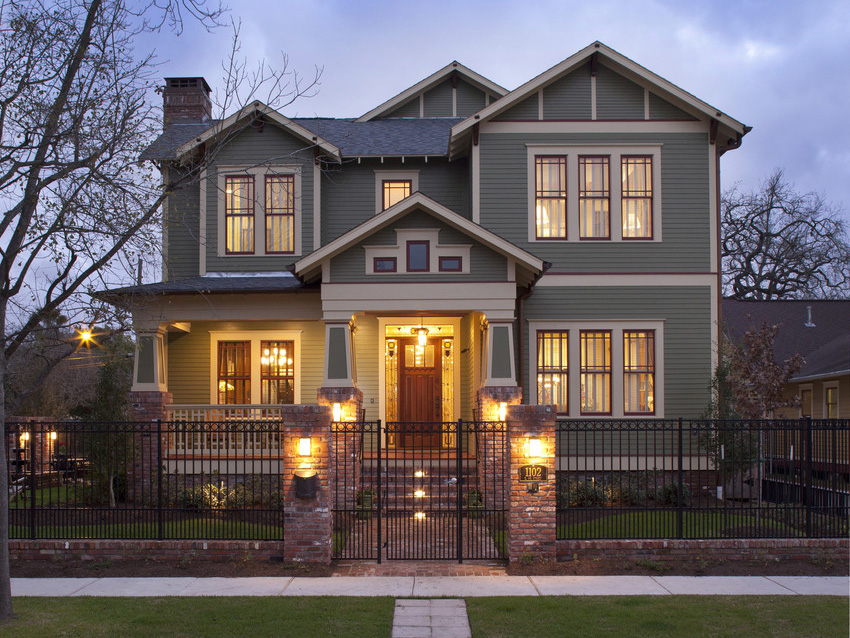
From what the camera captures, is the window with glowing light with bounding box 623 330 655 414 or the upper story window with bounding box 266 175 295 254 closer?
the window with glowing light with bounding box 623 330 655 414

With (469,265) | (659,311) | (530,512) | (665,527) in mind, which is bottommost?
(665,527)

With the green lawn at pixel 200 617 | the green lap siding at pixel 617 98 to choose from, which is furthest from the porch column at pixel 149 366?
the green lap siding at pixel 617 98

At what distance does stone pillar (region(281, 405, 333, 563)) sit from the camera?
1098 cm

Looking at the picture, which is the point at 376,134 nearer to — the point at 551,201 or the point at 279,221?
the point at 279,221

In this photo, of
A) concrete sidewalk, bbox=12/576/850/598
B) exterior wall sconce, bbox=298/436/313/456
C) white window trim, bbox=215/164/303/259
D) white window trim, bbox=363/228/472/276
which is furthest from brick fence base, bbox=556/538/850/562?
white window trim, bbox=215/164/303/259

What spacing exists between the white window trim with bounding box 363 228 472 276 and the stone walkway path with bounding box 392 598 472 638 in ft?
24.4

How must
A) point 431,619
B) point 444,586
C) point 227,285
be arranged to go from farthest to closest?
point 227,285
point 444,586
point 431,619

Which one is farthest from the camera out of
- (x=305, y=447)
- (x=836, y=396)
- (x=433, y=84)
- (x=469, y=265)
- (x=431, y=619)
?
(x=836, y=396)

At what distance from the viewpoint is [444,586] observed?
32.7 ft

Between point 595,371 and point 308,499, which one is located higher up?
point 595,371

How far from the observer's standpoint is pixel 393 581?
10.2m

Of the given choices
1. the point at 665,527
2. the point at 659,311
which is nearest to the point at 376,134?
the point at 659,311

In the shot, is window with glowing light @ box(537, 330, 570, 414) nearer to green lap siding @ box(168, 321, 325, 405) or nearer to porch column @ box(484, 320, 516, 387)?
porch column @ box(484, 320, 516, 387)

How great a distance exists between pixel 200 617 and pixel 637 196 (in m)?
12.8
